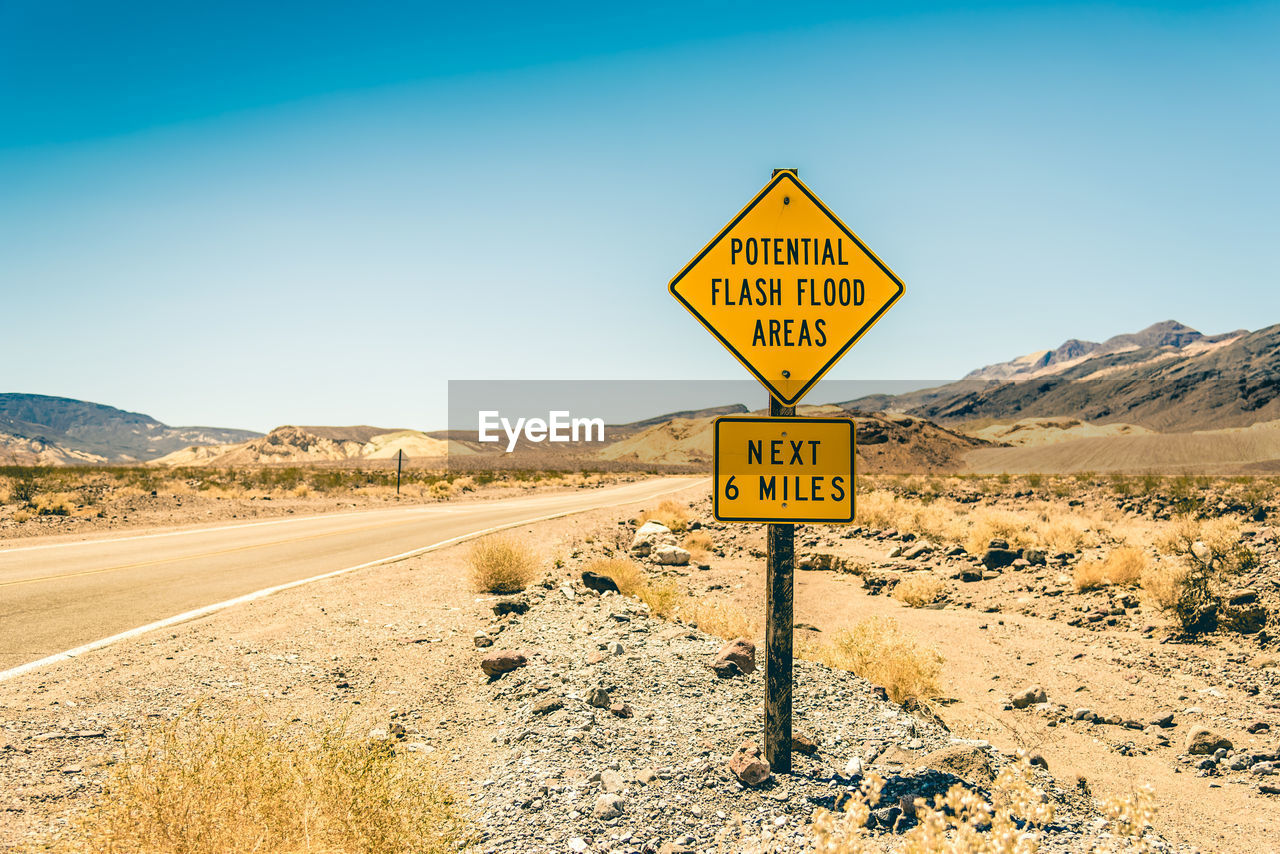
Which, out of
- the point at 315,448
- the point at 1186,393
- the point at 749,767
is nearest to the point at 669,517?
the point at 749,767

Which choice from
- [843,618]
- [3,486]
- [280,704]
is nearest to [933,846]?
[280,704]

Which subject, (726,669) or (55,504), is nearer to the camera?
(726,669)

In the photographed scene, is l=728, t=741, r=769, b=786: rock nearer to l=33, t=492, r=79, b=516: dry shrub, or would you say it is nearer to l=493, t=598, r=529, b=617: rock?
l=493, t=598, r=529, b=617: rock

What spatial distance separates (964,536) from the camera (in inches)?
643

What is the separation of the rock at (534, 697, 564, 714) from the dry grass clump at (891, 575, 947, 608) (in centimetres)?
817

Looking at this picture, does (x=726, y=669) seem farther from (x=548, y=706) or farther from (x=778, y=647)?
(x=778, y=647)

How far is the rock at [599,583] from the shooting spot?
9234 millimetres

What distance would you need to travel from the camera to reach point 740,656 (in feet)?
18.0

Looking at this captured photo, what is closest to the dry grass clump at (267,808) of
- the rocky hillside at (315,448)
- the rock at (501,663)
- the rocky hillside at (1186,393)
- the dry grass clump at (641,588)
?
the rock at (501,663)

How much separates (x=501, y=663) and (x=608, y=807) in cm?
278

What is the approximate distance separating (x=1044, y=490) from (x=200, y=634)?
103 ft

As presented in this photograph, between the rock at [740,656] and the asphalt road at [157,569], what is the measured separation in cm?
601

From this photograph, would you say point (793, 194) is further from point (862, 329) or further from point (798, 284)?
point (862, 329)

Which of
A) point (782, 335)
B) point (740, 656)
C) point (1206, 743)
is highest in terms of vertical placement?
point (782, 335)
